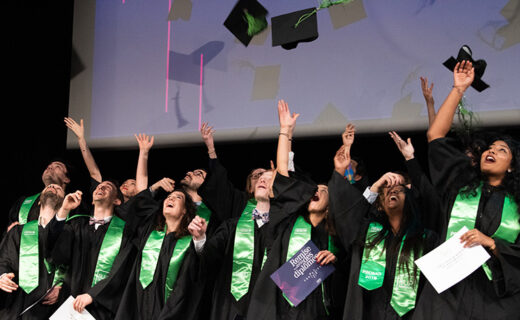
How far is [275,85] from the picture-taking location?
4.57 metres

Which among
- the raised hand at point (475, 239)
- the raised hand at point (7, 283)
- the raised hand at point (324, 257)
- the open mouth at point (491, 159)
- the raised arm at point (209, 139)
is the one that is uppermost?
the raised arm at point (209, 139)

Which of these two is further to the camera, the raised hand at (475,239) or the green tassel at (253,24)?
the green tassel at (253,24)

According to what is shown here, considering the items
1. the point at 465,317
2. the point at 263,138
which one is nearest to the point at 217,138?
the point at 263,138

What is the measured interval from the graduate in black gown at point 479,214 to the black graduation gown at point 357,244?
0.24m

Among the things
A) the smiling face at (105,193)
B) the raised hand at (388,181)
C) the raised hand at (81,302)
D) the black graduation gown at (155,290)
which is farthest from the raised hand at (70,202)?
the raised hand at (388,181)

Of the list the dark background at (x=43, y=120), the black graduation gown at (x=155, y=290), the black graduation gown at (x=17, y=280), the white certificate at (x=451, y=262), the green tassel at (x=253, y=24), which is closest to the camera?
the white certificate at (x=451, y=262)

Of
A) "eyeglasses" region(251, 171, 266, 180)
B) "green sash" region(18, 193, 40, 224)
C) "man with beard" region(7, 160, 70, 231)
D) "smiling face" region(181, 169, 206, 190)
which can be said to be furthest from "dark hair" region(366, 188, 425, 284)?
"green sash" region(18, 193, 40, 224)

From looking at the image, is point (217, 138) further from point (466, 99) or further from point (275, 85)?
point (466, 99)

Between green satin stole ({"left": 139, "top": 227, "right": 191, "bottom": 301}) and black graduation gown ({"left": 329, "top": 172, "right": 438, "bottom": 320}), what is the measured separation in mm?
1075

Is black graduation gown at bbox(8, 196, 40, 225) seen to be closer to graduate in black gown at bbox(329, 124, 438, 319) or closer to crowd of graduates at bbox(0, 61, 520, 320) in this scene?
crowd of graduates at bbox(0, 61, 520, 320)

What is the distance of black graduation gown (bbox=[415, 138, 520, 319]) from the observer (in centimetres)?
261

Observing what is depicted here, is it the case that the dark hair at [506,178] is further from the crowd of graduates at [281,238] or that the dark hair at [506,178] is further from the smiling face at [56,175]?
the smiling face at [56,175]

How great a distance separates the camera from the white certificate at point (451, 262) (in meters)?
2.59

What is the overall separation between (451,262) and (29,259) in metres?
2.84
